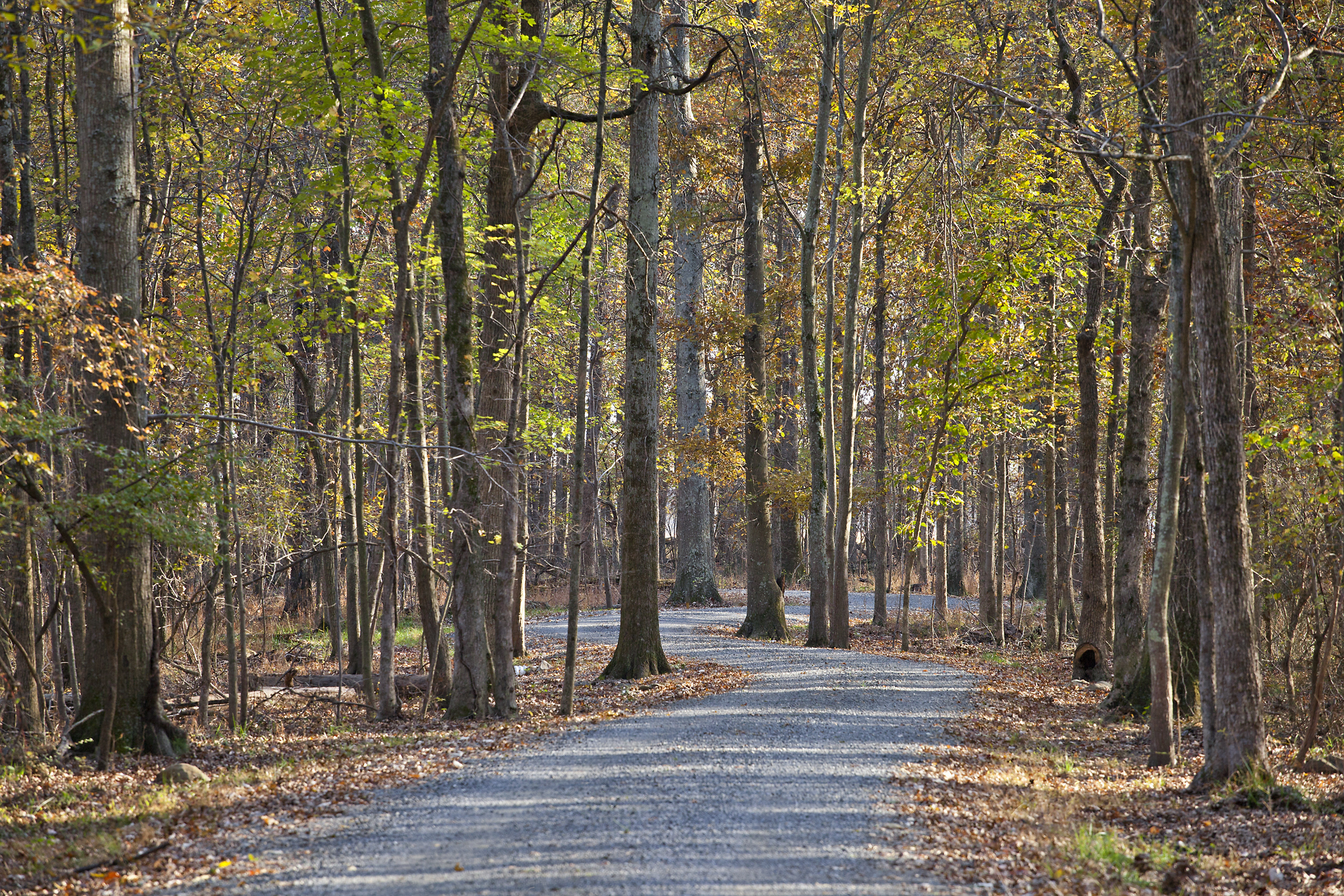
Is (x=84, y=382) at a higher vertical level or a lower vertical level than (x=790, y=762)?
higher

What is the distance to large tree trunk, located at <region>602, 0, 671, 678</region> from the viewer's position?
12.7 meters

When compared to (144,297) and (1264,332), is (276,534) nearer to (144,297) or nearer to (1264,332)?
(144,297)

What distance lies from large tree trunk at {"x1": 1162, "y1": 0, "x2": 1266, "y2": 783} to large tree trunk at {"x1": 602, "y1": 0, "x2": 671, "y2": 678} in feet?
21.9

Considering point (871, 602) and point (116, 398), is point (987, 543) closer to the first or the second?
point (871, 602)

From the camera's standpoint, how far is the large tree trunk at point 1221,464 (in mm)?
7312

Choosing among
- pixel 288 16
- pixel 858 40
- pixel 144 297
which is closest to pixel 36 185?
pixel 144 297

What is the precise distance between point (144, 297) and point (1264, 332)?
13385 millimetres

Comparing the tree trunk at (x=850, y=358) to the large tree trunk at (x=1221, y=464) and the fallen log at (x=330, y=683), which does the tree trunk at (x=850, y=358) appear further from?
the large tree trunk at (x=1221, y=464)

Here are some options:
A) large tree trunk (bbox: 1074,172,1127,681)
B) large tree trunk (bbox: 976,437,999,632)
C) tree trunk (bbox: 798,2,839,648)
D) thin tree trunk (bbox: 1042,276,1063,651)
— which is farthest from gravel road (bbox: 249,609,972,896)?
large tree trunk (bbox: 976,437,999,632)

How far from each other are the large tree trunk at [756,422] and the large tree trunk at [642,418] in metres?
5.23

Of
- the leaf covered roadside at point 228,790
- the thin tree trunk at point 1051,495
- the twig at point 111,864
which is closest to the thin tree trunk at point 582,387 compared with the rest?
the leaf covered roadside at point 228,790

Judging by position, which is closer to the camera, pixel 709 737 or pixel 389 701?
pixel 709 737

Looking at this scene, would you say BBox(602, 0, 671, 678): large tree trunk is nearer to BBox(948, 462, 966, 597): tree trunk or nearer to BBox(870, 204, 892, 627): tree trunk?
BBox(870, 204, 892, 627): tree trunk

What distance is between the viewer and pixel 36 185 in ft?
41.5
